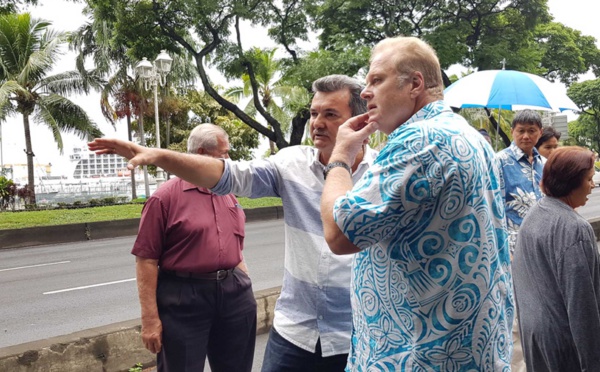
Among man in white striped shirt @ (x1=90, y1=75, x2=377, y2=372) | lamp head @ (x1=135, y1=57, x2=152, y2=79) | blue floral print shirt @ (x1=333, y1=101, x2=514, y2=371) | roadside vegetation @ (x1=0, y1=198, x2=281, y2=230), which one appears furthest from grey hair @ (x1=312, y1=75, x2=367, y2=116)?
lamp head @ (x1=135, y1=57, x2=152, y2=79)

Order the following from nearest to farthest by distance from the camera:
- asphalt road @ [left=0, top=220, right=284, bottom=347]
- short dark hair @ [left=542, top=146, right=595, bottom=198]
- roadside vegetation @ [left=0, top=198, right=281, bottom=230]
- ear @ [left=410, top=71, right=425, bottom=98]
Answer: ear @ [left=410, top=71, right=425, bottom=98]
short dark hair @ [left=542, top=146, right=595, bottom=198]
asphalt road @ [left=0, top=220, right=284, bottom=347]
roadside vegetation @ [left=0, top=198, right=281, bottom=230]

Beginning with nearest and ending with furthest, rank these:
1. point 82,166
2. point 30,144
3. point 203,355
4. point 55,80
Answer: point 203,355, point 30,144, point 55,80, point 82,166

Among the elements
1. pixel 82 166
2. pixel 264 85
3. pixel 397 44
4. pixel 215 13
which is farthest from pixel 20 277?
pixel 82 166

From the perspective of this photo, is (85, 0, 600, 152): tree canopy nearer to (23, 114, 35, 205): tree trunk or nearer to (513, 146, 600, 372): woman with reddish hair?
(23, 114, 35, 205): tree trunk

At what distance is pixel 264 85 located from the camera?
31.9 m

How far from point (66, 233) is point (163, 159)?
1424 centimetres

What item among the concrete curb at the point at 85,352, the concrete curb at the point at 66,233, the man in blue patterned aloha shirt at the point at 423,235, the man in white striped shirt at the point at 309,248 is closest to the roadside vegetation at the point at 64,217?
the concrete curb at the point at 66,233

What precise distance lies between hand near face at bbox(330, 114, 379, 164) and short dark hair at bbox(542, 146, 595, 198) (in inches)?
49.9

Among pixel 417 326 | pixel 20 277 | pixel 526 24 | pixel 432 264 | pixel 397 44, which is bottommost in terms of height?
pixel 20 277

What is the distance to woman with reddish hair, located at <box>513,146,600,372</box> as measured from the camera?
236cm

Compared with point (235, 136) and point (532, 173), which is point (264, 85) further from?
point (532, 173)

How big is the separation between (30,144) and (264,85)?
42.5ft

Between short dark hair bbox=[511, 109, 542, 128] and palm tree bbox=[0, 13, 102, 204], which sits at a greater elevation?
palm tree bbox=[0, 13, 102, 204]

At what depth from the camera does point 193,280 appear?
292 cm
